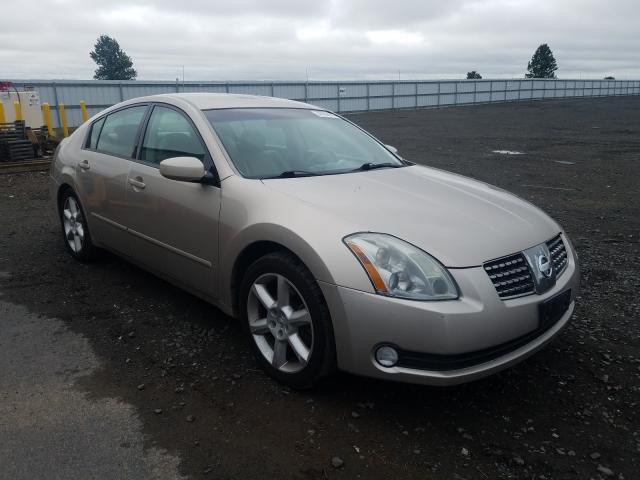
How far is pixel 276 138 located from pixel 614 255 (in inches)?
137

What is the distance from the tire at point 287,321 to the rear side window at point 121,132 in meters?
1.81

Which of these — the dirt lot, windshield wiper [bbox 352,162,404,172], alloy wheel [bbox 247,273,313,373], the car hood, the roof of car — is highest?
the roof of car

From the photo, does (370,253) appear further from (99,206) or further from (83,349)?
(99,206)

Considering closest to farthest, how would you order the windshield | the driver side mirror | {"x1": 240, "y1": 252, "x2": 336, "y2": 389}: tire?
{"x1": 240, "y1": 252, "x2": 336, "y2": 389}: tire → the driver side mirror → the windshield

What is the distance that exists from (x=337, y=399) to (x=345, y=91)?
31473 mm

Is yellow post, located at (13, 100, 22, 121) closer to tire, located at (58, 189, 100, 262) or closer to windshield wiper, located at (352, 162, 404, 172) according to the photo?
tire, located at (58, 189, 100, 262)

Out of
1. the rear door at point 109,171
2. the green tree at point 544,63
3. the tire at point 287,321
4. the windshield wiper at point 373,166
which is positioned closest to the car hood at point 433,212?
the windshield wiper at point 373,166

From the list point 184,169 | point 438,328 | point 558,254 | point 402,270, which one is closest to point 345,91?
point 184,169

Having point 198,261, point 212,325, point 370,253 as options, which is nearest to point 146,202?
point 198,261

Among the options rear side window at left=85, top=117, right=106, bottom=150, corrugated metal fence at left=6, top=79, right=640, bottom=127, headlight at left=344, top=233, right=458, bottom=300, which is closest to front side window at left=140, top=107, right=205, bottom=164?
rear side window at left=85, top=117, right=106, bottom=150

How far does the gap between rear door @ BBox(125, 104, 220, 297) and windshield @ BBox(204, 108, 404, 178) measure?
21 centimetres

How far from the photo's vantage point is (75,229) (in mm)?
5086

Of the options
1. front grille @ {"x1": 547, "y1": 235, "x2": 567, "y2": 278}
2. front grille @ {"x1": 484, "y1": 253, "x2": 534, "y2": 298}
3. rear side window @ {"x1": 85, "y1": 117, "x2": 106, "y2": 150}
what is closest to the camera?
front grille @ {"x1": 484, "y1": 253, "x2": 534, "y2": 298}

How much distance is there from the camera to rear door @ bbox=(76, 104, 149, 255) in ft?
13.9
